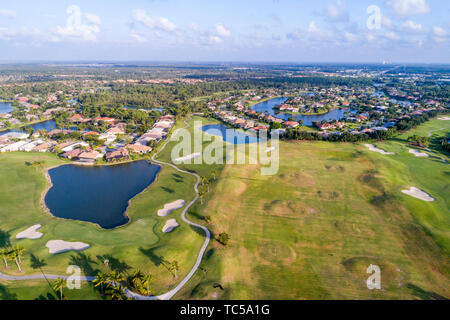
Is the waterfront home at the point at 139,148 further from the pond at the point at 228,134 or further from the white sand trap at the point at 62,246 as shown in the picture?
the white sand trap at the point at 62,246

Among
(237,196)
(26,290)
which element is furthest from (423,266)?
(26,290)

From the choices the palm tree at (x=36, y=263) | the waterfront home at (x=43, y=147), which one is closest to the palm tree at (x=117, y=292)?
the palm tree at (x=36, y=263)

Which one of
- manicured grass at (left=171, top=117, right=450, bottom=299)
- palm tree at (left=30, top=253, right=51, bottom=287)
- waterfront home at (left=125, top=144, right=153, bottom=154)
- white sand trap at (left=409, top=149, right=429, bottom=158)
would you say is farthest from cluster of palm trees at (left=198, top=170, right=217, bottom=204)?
white sand trap at (left=409, top=149, right=429, bottom=158)

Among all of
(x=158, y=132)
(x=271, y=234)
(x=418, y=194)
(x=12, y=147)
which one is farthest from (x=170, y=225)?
(x=12, y=147)

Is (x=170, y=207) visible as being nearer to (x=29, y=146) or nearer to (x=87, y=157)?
(x=87, y=157)

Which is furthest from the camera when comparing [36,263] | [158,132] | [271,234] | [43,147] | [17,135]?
[158,132]
